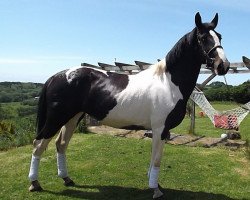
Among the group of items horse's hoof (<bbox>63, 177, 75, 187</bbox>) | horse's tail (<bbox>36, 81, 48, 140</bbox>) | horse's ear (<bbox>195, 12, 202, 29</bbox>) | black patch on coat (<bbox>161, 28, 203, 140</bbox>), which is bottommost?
horse's hoof (<bbox>63, 177, 75, 187</bbox>)

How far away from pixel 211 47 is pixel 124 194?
8.45ft

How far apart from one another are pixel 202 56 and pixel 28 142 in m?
6.66

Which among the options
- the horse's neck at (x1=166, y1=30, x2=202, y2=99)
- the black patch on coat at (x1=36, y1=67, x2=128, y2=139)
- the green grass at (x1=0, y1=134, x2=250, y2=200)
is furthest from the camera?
the green grass at (x1=0, y1=134, x2=250, y2=200)

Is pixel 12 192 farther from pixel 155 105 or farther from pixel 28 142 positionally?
pixel 28 142

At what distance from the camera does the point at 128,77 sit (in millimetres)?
5609

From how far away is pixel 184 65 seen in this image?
518 centimetres

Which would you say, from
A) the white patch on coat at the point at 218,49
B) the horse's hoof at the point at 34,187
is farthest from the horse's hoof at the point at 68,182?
the white patch on coat at the point at 218,49

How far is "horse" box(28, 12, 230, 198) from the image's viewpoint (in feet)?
16.3

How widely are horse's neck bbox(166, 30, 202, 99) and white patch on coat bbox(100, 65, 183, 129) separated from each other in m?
0.09

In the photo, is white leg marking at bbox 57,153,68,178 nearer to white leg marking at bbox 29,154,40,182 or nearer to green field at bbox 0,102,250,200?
green field at bbox 0,102,250,200

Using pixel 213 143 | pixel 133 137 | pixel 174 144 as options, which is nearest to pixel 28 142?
pixel 133 137

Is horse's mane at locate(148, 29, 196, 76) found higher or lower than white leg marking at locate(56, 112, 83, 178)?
higher

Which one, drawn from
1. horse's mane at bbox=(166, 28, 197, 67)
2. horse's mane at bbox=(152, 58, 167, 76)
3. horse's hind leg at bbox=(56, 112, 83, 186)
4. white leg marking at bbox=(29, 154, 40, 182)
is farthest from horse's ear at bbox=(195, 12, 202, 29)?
white leg marking at bbox=(29, 154, 40, 182)

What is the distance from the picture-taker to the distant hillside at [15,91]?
75.2m
